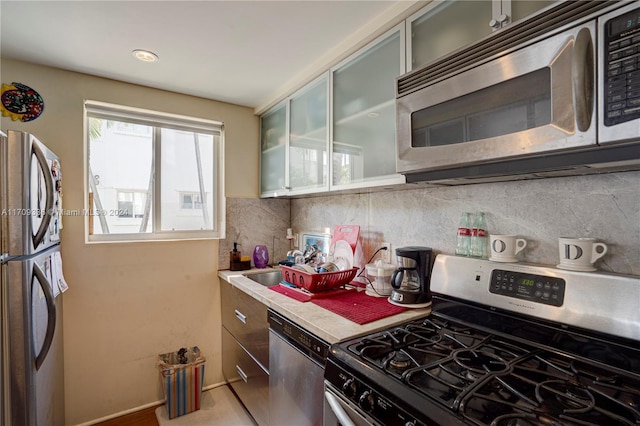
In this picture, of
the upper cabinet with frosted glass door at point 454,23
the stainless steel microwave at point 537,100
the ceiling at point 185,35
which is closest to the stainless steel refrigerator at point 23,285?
the ceiling at point 185,35

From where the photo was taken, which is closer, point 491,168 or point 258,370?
point 491,168

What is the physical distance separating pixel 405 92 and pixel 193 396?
2.35 metres

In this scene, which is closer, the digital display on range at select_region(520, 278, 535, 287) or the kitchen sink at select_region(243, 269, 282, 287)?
the digital display on range at select_region(520, 278, 535, 287)

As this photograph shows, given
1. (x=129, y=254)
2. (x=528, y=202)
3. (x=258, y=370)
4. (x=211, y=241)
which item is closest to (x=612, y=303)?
(x=528, y=202)

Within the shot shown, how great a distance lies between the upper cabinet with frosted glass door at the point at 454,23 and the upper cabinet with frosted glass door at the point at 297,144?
2.06ft

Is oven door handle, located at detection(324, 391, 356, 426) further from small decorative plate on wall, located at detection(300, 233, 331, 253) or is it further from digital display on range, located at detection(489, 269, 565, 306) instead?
small decorative plate on wall, located at detection(300, 233, 331, 253)

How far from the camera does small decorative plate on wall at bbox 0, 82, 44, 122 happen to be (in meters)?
1.78

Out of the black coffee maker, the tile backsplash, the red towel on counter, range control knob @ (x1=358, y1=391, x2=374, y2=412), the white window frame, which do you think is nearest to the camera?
range control knob @ (x1=358, y1=391, x2=374, y2=412)

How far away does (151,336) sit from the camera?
2.22 meters

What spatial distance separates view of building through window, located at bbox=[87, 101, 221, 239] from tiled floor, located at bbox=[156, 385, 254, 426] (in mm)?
1295

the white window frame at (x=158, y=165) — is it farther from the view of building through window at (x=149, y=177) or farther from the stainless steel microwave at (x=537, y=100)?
the stainless steel microwave at (x=537, y=100)

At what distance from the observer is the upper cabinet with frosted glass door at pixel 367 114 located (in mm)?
1390

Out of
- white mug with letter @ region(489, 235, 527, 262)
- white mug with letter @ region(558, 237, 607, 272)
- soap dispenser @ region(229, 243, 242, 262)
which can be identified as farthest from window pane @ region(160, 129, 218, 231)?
white mug with letter @ region(558, 237, 607, 272)

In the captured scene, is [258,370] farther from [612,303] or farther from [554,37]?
[554,37]
